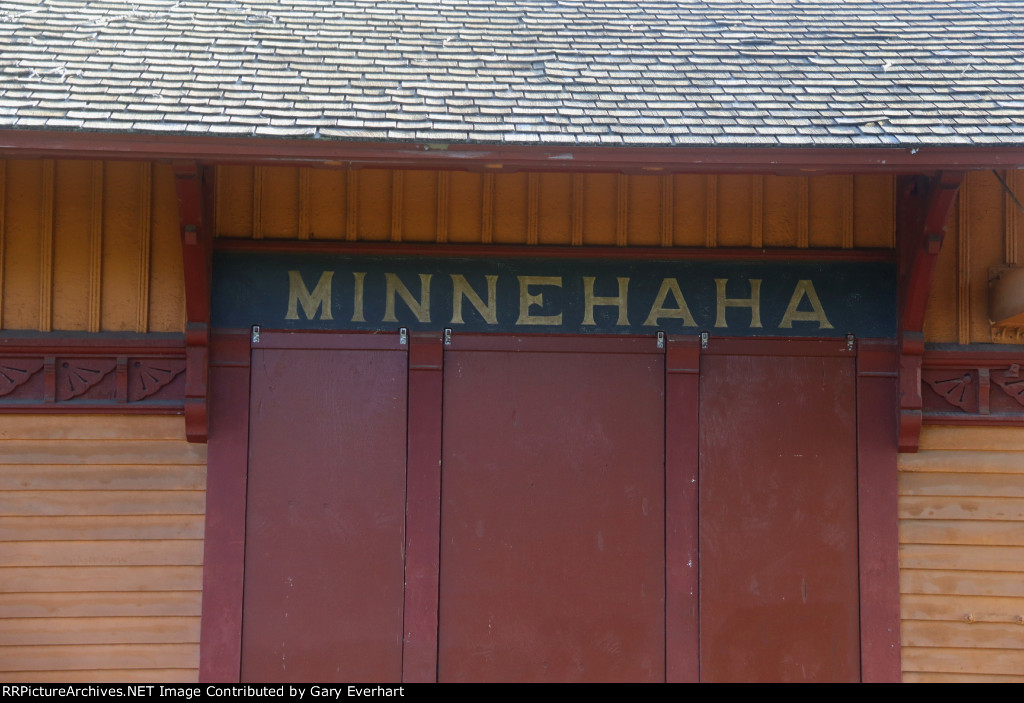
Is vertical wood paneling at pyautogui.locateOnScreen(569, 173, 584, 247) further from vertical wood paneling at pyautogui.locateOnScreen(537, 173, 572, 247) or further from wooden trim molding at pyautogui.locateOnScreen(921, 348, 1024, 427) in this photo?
wooden trim molding at pyautogui.locateOnScreen(921, 348, 1024, 427)

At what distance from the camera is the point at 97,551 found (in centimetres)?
605

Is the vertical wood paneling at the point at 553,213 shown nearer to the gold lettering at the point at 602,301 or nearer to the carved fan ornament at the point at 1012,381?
the gold lettering at the point at 602,301

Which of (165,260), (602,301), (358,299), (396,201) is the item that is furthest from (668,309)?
(165,260)

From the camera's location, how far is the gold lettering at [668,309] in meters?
6.32

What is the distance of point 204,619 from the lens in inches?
237

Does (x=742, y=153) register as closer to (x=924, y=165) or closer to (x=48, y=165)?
(x=924, y=165)

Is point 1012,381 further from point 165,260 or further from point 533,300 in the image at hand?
point 165,260

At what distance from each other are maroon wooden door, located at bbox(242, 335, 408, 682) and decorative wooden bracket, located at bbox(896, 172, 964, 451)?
11.1ft

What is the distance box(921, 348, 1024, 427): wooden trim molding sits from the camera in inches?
247

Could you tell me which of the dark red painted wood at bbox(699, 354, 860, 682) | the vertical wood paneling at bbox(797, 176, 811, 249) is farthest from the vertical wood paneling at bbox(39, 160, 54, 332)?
the vertical wood paneling at bbox(797, 176, 811, 249)

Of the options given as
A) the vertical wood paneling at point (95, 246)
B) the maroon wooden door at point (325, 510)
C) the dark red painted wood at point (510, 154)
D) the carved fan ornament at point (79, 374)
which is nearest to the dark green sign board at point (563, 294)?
the maroon wooden door at point (325, 510)

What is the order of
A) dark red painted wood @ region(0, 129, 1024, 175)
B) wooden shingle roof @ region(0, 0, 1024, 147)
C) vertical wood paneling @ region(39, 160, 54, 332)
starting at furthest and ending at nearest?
vertical wood paneling @ region(39, 160, 54, 332) → wooden shingle roof @ region(0, 0, 1024, 147) → dark red painted wood @ region(0, 129, 1024, 175)
